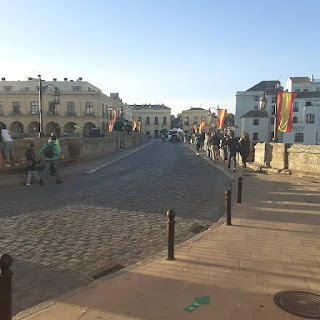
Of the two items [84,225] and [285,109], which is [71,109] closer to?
[285,109]

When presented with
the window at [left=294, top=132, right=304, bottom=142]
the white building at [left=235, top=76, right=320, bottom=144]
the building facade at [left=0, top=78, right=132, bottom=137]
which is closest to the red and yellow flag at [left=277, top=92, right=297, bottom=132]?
the white building at [left=235, top=76, right=320, bottom=144]

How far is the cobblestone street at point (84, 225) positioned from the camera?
416 cm

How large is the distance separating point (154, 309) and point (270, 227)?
3.70 m

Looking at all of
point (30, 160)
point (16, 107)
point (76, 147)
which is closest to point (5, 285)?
point (30, 160)

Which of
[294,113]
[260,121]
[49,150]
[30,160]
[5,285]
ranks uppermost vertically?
[294,113]

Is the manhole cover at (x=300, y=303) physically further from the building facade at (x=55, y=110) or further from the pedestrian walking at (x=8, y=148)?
the building facade at (x=55, y=110)

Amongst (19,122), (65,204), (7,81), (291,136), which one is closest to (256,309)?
(65,204)

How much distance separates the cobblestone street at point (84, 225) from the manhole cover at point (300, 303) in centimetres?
206

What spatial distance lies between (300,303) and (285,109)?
12842mm

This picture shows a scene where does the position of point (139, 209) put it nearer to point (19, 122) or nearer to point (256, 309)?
point (256, 309)

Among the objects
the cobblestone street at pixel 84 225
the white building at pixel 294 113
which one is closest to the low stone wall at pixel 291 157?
the cobblestone street at pixel 84 225

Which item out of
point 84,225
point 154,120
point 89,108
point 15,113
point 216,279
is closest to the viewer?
point 216,279

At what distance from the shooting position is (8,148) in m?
12.2

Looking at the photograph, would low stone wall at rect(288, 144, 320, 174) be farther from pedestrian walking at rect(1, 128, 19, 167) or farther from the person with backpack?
pedestrian walking at rect(1, 128, 19, 167)
